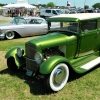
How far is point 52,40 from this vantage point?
4.84 metres

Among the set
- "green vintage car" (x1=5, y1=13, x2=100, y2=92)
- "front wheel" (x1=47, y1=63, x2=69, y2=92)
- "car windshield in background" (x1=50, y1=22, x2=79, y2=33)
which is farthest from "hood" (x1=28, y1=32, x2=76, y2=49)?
"front wheel" (x1=47, y1=63, x2=69, y2=92)

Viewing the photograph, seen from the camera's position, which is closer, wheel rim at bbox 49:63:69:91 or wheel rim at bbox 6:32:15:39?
wheel rim at bbox 49:63:69:91

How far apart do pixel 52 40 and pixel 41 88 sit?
1.24 metres

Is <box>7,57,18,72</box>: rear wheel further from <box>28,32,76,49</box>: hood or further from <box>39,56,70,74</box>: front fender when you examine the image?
<box>39,56,70,74</box>: front fender

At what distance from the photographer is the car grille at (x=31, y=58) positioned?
4.77 m

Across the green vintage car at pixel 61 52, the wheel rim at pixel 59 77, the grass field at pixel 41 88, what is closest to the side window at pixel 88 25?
the green vintage car at pixel 61 52

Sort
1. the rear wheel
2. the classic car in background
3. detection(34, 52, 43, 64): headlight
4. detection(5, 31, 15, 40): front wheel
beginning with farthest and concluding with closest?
detection(5, 31, 15, 40): front wheel
the classic car in background
the rear wheel
detection(34, 52, 43, 64): headlight

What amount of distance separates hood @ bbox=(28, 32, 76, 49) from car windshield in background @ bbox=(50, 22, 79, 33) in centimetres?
26

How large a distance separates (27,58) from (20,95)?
1086 mm

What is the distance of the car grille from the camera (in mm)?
4770

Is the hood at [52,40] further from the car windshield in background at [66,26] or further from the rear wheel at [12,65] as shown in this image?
the rear wheel at [12,65]

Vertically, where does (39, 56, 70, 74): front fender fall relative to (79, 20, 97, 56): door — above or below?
below

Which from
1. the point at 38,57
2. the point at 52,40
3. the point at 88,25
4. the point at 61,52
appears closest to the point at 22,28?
the point at 88,25

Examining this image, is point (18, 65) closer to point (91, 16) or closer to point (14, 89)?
point (14, 89)
